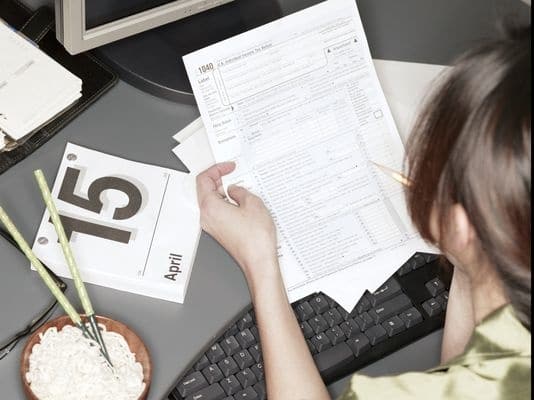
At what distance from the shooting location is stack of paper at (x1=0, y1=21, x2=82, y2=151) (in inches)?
36.3

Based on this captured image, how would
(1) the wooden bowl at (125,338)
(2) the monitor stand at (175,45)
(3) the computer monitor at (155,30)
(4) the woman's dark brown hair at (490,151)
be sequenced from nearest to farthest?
(4) the woman's dark brown hair at (490,151), (1) the wooden bowl at (125,338), (3) the computer monitor at (155,30), (2) the monitor stand at (175,45)

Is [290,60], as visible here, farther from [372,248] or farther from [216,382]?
[216,382]

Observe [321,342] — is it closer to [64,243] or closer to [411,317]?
[411,317]

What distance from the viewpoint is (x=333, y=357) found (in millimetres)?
919

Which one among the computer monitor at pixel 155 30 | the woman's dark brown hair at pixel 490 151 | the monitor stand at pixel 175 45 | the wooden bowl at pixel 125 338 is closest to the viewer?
the woman's dark brown hair at pixel 490 151

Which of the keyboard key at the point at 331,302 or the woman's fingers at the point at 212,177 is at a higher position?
the woman's fingers at the point at 212,177

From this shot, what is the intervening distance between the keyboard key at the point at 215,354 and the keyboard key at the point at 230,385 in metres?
0.02

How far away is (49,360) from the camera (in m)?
0.79

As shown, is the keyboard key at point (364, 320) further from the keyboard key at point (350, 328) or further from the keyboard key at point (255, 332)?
the keyboard key at point (255, 332)

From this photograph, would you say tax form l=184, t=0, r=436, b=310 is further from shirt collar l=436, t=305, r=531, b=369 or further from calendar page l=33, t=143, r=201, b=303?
shirt collar l=436, t=305, r=531, b=369

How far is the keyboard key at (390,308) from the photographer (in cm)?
94

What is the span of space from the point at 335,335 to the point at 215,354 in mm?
134

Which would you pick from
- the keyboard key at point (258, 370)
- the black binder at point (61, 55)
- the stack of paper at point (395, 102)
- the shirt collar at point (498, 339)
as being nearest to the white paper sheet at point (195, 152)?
the stack of paper at point (395, 102)

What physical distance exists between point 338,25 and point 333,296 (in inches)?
12.1
